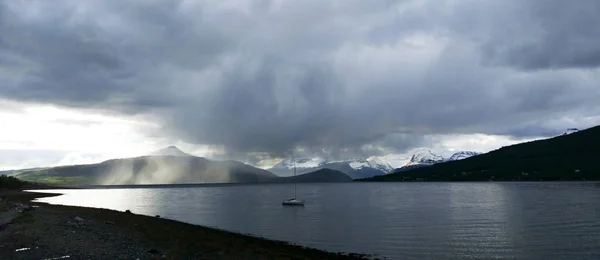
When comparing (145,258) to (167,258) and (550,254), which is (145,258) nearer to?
(167,258)

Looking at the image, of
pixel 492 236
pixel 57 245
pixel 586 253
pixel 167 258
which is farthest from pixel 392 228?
pixel 57 245

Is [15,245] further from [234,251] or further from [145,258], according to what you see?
[234,251]

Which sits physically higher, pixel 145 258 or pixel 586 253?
A: pixel 145 258

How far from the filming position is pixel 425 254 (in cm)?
5072

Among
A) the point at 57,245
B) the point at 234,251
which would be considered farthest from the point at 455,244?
the point at 57,245

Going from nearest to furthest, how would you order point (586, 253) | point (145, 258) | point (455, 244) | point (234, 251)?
point (145, 258) → point (234, 251) → point (586, 253) → point (455, 244)

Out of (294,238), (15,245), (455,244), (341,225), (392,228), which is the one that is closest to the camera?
(15,245)

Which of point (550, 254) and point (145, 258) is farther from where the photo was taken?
point (550, 254)

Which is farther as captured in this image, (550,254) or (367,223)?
(367,223)

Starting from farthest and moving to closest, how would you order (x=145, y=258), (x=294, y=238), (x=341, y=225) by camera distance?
1. (x=341, y=225)
2. (x=294, y=238)
3. (x=145, y=258)

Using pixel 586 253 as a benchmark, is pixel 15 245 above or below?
above

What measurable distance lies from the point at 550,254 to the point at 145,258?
1838 inches

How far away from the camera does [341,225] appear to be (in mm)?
83188

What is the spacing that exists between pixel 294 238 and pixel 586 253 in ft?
128
